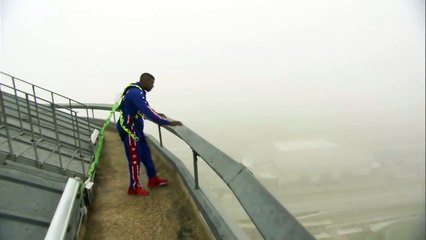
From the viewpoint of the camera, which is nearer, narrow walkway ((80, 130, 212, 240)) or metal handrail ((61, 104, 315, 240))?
metal handrail ((61, 104, 315, 240))

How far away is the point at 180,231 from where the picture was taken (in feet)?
10.8

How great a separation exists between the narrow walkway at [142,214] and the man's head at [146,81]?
1.63 metres

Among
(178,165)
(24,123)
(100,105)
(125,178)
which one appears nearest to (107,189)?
(125,178)

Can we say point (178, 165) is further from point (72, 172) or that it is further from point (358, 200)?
point (358, 200)

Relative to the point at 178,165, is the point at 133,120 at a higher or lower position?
higher

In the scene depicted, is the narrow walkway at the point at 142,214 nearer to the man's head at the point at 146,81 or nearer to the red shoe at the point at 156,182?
the red shoe at the point at 156,182

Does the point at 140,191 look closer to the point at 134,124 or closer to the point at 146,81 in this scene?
the point at 134,124

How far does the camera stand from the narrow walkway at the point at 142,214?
326 cm

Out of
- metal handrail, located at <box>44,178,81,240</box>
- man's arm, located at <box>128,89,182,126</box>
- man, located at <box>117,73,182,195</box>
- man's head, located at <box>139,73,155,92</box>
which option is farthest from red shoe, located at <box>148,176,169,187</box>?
metal handrail, located at <box>44,178,81,240</box>

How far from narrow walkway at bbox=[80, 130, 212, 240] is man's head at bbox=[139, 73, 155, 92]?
5.36 ft

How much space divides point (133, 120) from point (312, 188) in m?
64.2

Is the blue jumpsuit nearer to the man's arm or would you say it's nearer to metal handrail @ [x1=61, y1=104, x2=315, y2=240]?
the man's arm

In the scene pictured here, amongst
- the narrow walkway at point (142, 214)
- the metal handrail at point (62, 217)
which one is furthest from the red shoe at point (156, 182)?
the metal handrail at point (62, 217)

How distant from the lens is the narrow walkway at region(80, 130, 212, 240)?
326 cm
